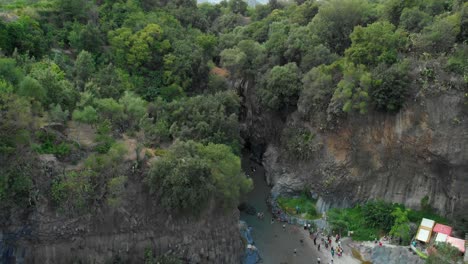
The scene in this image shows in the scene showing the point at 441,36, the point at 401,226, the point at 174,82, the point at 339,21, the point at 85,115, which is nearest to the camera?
the point at 85,115

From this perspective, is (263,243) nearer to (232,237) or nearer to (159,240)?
(232,237)

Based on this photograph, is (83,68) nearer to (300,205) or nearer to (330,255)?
(300,205)

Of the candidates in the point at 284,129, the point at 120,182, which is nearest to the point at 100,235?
the point at 120,182

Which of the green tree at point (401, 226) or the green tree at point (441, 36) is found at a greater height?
A: the green tree at point (441, 36)

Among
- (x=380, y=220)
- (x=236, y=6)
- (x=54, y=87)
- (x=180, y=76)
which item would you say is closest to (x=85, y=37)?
(x=180, y=76)

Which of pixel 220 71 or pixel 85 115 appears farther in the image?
pixel 220 71

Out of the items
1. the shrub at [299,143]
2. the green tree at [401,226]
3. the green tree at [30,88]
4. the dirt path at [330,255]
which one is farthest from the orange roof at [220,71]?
the green tree at [401,226]

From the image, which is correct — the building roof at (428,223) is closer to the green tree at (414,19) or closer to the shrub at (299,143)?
the shrub at (299,143)
